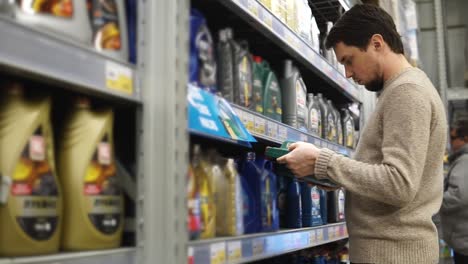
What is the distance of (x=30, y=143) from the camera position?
3.30 ft

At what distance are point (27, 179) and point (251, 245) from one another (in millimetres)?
753

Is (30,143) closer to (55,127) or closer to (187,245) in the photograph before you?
(55,127)

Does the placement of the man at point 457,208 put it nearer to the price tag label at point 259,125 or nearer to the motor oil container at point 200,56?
the price tag label at point 259,125

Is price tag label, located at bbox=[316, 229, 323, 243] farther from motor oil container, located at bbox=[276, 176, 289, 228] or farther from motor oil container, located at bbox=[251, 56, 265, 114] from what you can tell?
motor oil container, located at bbox=[251, 56, 265, 114]

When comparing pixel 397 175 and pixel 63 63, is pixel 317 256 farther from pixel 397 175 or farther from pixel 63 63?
pixel 63 63

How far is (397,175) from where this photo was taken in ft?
4.85

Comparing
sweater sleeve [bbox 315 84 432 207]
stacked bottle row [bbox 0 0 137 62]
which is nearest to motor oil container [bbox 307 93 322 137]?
sweater sleeve [bbox 315 84 432 207]

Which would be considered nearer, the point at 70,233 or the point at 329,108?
the point at 70,233

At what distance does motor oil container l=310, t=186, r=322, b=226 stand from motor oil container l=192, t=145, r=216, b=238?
905mm

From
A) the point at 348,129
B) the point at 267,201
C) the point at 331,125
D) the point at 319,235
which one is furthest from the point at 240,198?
the point at 348,129

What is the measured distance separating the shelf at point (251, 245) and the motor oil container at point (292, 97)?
1.54 feet

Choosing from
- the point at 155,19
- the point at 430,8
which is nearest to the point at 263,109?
the point at 155,19

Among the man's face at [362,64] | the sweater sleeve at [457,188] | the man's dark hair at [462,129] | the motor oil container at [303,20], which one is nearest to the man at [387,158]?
the man's face at [362,64]

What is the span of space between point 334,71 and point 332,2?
1.60ft
